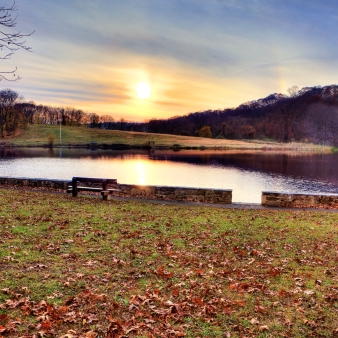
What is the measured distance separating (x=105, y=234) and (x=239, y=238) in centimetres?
357

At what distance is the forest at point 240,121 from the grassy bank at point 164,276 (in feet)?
360

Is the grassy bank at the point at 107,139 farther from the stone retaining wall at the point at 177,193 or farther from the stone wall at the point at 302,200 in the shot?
the stone wall at the point at 302,200

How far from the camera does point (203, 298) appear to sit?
537cm

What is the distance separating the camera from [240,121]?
173m

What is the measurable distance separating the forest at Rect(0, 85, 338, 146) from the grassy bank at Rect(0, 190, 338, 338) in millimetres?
109817

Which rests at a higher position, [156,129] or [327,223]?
[156,129]

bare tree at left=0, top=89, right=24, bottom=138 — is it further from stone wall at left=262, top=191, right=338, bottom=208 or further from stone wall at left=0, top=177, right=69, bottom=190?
stone wall at left=262, top=191, right=338, bottom=208

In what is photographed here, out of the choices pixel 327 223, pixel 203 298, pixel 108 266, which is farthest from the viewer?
pixel 327 223

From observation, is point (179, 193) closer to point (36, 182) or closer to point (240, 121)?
point (36, 182)

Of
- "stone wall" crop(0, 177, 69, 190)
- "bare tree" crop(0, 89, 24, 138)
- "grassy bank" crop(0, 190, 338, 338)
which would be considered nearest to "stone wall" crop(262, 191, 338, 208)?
"grassy bank" crop(0, 190, 338, 338)

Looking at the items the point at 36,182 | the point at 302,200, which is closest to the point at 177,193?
the point at 302,200

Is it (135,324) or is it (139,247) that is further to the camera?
(139,247)

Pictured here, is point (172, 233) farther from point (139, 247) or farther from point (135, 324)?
point (135, 324)

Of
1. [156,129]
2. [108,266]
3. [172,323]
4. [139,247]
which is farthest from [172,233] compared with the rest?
[156,129]
